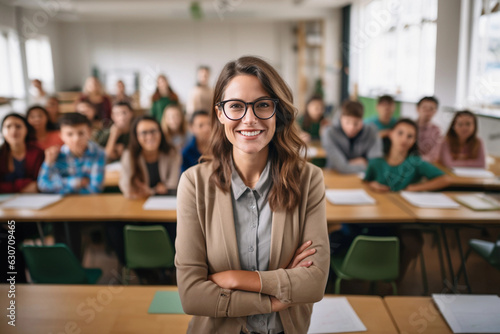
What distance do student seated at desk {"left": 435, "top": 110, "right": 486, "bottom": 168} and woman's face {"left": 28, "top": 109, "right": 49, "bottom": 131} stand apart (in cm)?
206

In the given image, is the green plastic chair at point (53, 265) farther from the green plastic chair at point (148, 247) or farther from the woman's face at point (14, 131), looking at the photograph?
the woman's face at point (14, 131)

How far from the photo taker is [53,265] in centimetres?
180

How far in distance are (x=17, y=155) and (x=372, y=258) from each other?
5.99ft

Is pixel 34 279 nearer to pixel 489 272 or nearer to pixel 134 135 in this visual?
pixel 134 135

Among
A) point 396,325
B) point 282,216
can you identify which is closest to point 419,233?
point 396,325

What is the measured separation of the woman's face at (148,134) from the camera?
274cm

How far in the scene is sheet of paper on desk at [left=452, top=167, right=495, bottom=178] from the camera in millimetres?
1933

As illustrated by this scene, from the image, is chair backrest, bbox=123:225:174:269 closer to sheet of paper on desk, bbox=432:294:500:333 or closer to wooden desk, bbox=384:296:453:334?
wooden desk, bbox=384:296:453:334

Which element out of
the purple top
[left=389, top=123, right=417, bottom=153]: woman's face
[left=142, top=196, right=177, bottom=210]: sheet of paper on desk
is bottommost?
[left=142, top=196, right=177, bottom=210]: sheet of paper on desk

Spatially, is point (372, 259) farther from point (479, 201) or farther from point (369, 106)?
point (369, 106)

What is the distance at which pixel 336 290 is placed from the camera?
209cm

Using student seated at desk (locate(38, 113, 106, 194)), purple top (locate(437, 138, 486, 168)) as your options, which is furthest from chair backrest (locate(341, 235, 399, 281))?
student seated at desk (locate(38, 113, 106, 194))

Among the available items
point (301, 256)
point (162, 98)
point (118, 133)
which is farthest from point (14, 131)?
point (162, 98)

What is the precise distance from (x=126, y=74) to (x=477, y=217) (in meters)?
8.20
